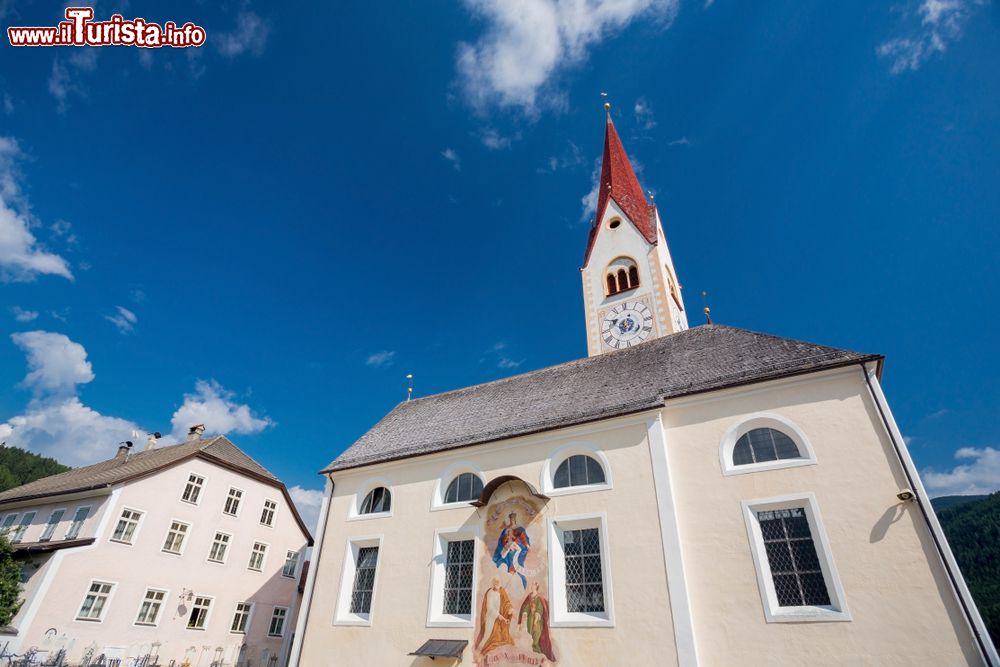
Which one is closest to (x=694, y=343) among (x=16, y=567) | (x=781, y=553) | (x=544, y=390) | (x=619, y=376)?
(x=619, y=376)

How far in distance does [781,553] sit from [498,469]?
6.89 meters

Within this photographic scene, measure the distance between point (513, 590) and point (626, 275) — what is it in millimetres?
15848

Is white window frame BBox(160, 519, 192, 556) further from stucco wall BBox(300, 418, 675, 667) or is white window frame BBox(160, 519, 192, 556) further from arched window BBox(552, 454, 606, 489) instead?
arched window BBox(552, 454, 606, 489)

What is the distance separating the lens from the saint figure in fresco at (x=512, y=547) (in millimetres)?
12234

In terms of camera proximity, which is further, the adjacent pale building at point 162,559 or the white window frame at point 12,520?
the white window frame at point 12,520

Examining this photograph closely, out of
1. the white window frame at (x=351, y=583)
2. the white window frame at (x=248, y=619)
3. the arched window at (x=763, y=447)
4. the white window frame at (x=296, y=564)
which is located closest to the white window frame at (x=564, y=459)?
the arched window at (x=763, y=447)

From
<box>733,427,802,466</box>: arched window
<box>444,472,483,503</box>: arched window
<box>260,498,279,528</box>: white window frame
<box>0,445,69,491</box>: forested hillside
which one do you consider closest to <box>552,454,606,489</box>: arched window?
<box>444,472,483,503</box>: arched window

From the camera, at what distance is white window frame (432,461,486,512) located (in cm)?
1412

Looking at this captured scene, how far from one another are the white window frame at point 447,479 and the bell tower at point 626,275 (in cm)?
890

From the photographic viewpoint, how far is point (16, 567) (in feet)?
54.4

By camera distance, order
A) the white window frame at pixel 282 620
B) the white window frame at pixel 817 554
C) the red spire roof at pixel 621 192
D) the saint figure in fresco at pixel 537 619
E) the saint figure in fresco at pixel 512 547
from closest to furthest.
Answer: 1. the white window frame at pixel 817 554
2. the saint figure in fresco at pixel 537 619
3. the saint figure in fresco at pixel 512 547
4. the white window frame at pixel 282 620
5. the red spire roof at pixel 621 192

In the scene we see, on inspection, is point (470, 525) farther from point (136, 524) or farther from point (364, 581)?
point (136, 524)

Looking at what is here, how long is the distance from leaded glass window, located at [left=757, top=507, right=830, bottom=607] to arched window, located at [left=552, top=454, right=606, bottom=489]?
12.0ft

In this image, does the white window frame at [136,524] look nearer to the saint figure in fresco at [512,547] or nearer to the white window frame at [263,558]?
the white window frame at [263,558]
